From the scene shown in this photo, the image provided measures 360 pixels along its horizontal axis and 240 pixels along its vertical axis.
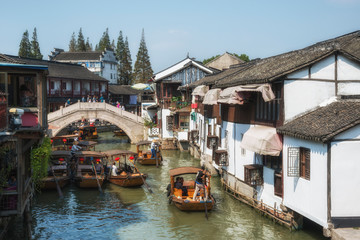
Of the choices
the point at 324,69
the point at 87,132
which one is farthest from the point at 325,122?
the point at 87,132

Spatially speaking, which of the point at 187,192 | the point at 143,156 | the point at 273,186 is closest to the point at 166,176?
the point at 143,156

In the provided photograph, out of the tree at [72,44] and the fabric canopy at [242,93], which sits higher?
the tree at [72,44]

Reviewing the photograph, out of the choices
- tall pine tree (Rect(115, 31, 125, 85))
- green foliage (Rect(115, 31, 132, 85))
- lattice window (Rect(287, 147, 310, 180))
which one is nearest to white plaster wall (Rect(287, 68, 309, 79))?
lattice window (Rect(287, 147, 310, 180))

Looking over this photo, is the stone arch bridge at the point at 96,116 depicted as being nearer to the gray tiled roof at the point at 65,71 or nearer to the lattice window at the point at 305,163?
the gray tiled roof at the point at 65,71

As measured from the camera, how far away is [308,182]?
13320mm

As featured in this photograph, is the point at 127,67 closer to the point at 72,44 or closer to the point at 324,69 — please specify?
the point at 72,44

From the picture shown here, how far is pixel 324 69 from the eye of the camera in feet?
49.0

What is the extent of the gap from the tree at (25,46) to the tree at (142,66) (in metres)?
20.5

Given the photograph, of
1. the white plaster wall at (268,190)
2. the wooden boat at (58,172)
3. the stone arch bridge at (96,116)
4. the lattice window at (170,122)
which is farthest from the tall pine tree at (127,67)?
the white plaster wall at (268,190)

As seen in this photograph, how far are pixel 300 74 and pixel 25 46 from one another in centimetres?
7102

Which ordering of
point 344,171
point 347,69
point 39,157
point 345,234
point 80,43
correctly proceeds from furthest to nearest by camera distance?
point 80,43 → point 347,69 → point 39,157 → point 344,171 → point 345,234

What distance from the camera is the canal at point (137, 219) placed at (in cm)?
1574

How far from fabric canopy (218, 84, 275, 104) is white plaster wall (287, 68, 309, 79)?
1.02 m

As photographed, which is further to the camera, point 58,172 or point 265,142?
point 58,172
